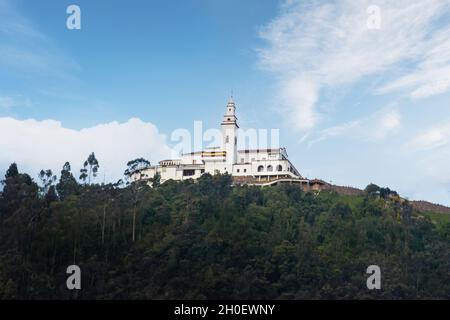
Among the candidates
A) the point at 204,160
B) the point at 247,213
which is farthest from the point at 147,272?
the point at 204,160

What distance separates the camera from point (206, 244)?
47.3m

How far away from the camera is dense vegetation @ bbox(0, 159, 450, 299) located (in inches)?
1722

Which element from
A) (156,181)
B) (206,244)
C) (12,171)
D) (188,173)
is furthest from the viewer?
(188,173)

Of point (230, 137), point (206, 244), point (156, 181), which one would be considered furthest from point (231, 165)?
point (206, 244)

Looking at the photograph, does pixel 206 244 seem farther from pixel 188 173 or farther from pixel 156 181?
pixel 188 173

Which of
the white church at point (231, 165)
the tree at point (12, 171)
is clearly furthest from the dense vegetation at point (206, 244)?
the white church at point (231, 165)

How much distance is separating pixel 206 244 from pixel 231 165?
21731 millimetres

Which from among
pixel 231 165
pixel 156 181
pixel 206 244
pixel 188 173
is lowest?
pixel 206 244

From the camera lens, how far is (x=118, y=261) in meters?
47.2

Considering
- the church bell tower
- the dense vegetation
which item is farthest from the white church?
the dense vegetation

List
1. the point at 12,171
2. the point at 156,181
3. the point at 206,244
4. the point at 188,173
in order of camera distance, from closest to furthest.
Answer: the point at 206,244
the point at 12,171
the point at 156,181
the point at 188,173

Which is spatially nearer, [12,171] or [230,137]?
[12,171]
